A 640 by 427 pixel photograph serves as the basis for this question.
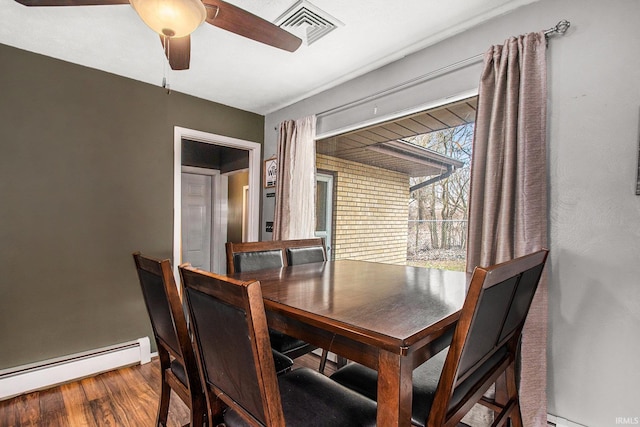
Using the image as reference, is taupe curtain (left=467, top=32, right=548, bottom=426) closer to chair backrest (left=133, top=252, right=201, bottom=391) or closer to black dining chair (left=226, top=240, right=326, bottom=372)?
black dining chair (left=226, top=240, right=326, bottom=372)

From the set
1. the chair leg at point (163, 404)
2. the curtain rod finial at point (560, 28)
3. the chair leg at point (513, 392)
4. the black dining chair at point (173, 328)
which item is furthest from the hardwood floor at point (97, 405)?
the curtain rod finial at point (560, 28)

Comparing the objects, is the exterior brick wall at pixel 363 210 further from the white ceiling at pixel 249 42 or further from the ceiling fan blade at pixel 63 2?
the ceiling fan blade at pixel 63 2

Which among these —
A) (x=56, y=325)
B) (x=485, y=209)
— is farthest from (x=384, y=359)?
(x=56, y=325)

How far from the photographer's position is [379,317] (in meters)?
0.97

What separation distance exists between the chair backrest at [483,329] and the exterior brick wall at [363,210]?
165cm

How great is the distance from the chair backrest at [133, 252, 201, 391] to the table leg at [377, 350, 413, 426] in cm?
75

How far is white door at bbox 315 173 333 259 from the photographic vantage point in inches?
127

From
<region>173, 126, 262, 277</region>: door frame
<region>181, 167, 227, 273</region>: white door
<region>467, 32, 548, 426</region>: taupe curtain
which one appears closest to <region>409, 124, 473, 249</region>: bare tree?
<region>467, 32, 548, 426</region>: taupe curtain

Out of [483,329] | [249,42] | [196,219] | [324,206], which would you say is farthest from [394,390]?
[196,219]

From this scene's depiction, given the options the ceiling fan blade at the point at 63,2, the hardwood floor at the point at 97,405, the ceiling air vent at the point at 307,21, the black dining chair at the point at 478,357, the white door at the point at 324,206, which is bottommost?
the hardwood floor at the point at 97,405

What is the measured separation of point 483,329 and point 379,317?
1.05 ft

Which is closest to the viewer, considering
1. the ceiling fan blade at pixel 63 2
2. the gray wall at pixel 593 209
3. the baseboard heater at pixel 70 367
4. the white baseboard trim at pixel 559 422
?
the ceiling fan blade at pixel 63 2

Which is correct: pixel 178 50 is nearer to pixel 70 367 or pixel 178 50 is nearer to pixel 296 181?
→ pixel 296 181

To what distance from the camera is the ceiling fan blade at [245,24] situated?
4.48ft
